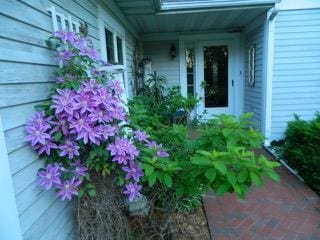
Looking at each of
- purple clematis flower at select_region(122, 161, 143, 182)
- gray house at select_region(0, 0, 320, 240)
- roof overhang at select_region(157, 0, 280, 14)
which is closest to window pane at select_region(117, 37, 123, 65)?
gray house at select_region(0, 0, 320, 240)

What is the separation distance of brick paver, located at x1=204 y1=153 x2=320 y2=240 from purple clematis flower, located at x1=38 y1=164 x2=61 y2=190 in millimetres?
1683

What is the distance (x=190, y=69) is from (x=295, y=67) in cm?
313

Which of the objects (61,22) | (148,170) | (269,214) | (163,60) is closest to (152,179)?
(148,170)

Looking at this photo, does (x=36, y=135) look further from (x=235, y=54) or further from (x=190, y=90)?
(x=235, y=54)

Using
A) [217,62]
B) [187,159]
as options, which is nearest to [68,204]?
[187,159]

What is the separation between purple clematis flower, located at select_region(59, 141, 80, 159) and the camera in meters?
1.63

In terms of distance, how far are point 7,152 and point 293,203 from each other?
3.12m

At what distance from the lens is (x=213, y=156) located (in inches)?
62.0

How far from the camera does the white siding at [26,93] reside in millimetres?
1360

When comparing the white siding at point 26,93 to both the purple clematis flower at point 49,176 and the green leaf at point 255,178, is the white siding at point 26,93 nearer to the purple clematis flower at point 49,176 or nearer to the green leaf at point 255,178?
the purple clematis flower at point 49,176

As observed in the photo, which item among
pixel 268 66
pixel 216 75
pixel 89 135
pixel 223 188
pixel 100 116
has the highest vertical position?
pixel 268 66

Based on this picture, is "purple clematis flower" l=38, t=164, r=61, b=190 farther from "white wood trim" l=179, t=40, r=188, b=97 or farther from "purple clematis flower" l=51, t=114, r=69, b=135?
"white wood trim" l=179, t=40, r=188, b=97

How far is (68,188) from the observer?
1648 millimetres

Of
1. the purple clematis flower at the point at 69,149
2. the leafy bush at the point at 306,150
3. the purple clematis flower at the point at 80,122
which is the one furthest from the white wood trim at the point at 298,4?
the purple clematis flower at the point at 69,149
